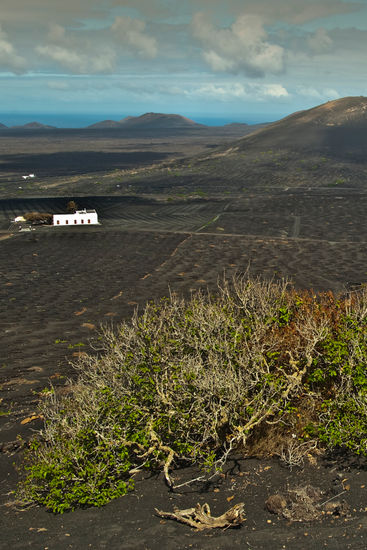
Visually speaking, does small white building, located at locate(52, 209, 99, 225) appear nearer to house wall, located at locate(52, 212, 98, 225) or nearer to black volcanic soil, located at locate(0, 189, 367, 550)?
house wall, located at locate(52, 212, 98, 225)

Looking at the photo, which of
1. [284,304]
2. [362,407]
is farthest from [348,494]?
[284,304]

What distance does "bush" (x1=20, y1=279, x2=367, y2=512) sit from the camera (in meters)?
15.7

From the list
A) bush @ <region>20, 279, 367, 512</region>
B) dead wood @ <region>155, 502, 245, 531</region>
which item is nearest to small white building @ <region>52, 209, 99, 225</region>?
bush @ <region>20, 279, 367, 512</region>

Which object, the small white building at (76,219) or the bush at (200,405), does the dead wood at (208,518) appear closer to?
the bush at (200,405)

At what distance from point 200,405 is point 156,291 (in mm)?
27444

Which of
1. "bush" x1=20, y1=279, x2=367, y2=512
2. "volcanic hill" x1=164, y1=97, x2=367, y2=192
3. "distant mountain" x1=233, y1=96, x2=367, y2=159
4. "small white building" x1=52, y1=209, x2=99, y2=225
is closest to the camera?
"bush" x1=20, y1=279, x2=367, y2=512

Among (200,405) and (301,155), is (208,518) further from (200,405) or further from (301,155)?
(301,155)

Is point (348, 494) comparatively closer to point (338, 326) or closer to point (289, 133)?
point (338, 326)

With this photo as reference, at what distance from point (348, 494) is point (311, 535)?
216 cm

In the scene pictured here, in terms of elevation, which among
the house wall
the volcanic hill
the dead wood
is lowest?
the dead wood

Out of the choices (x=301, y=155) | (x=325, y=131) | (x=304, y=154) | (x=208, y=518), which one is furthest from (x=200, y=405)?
(x=325, y=131)

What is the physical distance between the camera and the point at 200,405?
54.7 feet

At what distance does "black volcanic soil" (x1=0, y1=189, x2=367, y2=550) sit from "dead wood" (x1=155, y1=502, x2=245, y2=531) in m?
0.24

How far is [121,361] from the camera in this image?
18.9 m
